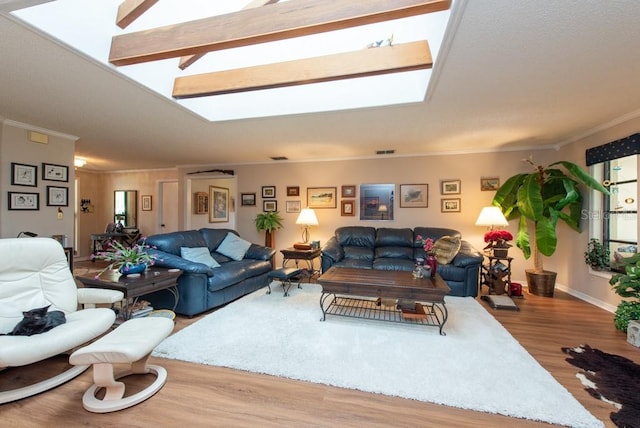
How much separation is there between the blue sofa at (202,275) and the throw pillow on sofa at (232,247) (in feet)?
0.21

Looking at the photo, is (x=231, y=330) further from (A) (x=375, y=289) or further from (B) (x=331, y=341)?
(A) (x=375, y=289)

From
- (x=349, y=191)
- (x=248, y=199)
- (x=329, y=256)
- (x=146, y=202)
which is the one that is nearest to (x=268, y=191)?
(x=248, y=199)

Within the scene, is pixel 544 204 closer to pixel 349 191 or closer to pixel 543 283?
pixel 543 283

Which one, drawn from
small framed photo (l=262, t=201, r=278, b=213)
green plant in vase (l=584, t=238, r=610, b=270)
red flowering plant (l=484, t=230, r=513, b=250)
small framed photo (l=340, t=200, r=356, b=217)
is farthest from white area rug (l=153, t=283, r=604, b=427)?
small framed photo (l=262, t=201, r=278, b=213)

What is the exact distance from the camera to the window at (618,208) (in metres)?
3.18

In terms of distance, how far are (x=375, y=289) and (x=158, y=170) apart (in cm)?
671

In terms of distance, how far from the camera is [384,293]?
2.81 metres

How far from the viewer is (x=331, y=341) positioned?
8.20 ft

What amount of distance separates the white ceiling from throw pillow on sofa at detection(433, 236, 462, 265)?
1577mm

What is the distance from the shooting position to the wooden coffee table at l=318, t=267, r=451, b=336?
2.72 meters

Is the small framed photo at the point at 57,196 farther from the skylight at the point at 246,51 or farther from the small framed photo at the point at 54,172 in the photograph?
the skylight at the point at 246,51

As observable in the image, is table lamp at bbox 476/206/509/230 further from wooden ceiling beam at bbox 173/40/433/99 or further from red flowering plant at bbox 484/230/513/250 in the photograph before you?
wooden ceiling beam at bbox 173/40/433/99

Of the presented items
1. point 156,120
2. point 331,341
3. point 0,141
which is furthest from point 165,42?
point 0,141

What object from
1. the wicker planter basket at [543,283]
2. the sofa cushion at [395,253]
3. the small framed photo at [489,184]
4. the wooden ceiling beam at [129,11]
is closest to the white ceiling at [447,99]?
the wooden ceiling beam at [129,11]
